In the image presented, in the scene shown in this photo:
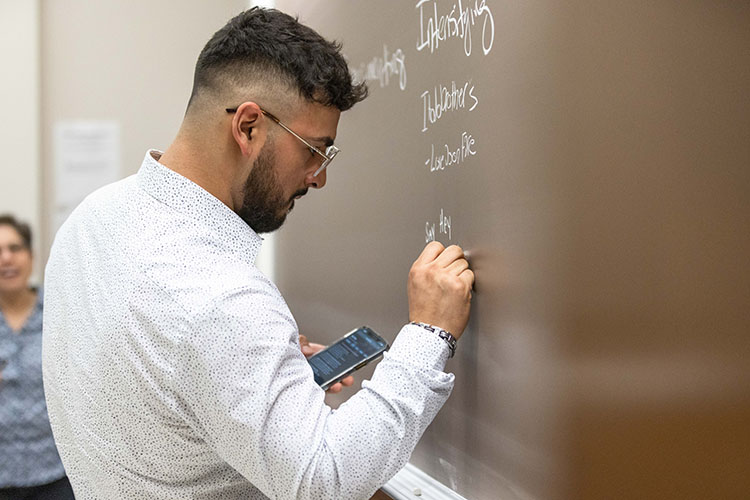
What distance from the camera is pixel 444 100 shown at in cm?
124

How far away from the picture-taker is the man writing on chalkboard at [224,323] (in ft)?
2.80

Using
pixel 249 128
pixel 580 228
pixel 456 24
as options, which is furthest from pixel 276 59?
pixel 580 228

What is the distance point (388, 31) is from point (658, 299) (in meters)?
0.89

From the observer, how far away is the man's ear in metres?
1.00

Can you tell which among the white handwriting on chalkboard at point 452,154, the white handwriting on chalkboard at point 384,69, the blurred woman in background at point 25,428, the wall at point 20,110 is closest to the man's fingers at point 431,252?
the white handwriting on chalkboard at point 452,154

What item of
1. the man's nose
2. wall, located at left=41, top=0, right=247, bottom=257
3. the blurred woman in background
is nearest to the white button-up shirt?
the man's nose

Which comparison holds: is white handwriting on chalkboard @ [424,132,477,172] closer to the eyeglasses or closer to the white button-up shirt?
the eyeglasses

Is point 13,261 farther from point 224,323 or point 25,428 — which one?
point 224,323

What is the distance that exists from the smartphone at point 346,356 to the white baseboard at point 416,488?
26 cm

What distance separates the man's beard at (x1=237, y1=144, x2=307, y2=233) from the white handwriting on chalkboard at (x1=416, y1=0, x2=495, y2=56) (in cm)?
35

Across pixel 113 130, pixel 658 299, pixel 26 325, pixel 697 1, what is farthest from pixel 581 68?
pixel 113 130

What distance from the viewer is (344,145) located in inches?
67.2

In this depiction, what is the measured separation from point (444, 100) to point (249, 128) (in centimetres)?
37

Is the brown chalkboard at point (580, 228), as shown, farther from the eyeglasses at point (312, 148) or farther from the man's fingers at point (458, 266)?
the eyeglasses at point (312, 148)
